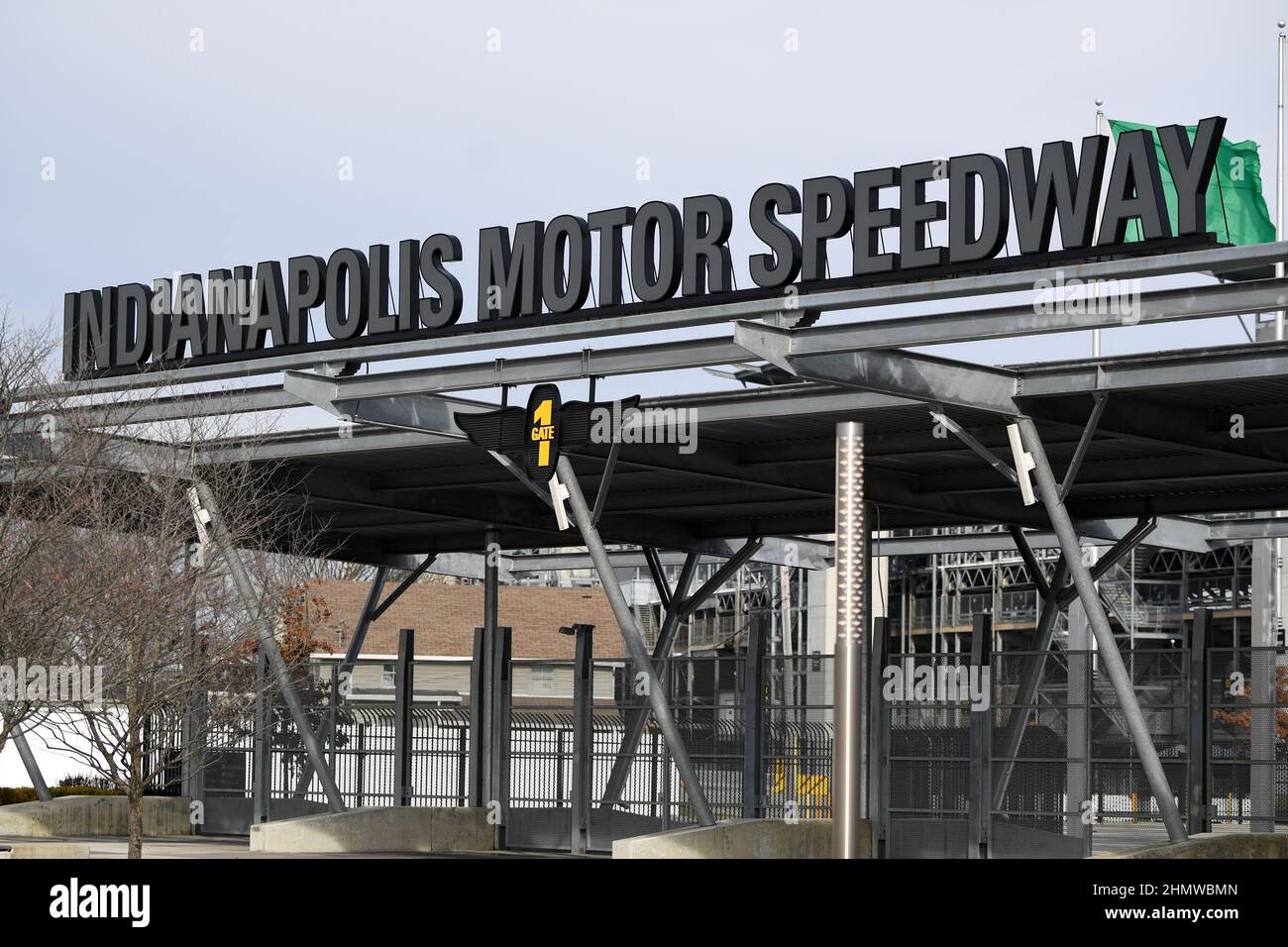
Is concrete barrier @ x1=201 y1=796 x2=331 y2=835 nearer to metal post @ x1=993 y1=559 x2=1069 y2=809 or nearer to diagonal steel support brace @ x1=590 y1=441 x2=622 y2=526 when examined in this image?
diagonal steel support brace @ x1=590 y1=441 x2=622 y2=526

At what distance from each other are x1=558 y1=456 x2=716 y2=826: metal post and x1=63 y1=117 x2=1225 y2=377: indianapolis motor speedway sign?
6.89 ft

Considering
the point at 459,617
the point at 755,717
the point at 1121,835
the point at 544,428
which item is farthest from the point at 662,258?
the point at 459,617

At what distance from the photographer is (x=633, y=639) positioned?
22.3 meters

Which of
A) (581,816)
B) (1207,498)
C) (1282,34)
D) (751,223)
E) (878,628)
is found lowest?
(581,816)

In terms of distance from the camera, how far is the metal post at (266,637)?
24.3m

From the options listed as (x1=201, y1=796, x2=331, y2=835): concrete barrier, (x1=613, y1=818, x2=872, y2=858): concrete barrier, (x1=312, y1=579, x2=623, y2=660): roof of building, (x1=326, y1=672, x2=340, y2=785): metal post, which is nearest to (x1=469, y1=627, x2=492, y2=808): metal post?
(x1=326, y1=672, x2=340, y2=785): metal post

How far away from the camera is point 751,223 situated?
21.3 m

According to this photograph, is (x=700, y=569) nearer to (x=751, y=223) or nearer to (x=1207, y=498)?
(x=1207, y=498)

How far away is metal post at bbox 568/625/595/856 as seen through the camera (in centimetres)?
2650

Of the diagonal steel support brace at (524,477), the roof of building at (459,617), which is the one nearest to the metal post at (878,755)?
the diagonal steel support brace at (524,477)

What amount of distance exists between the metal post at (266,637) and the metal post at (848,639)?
1531 centimetres

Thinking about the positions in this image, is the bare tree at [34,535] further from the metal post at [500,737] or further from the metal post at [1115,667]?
the metal post at [1115,667]
